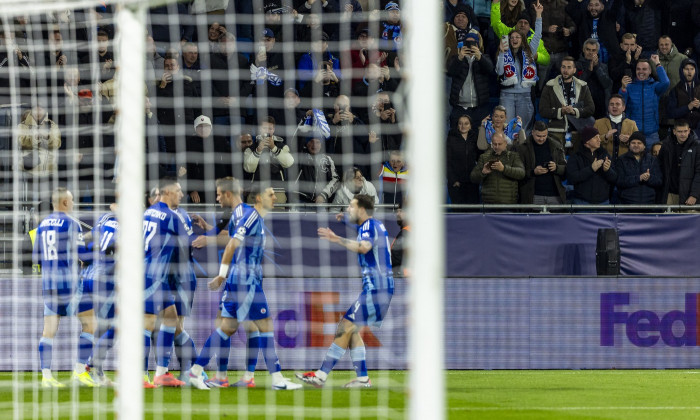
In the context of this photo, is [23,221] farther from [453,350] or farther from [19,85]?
[453,350]

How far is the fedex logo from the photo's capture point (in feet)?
42.6

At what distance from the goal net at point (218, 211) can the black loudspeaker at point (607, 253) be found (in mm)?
2234

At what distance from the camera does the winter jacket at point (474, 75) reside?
14.9 metres

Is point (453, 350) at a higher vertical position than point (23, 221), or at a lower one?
lower

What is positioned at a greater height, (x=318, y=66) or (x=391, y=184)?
(x=318, y=66)

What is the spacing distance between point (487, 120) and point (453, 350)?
3.05 metres

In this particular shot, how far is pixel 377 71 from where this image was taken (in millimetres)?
11211

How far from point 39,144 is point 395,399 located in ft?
14.6

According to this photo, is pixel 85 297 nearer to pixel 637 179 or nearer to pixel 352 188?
pixel 352 188

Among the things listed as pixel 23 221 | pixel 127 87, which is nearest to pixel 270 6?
pixel 23 221

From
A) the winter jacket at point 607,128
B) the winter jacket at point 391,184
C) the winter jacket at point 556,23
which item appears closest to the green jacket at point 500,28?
the winter jacket at point 556,23

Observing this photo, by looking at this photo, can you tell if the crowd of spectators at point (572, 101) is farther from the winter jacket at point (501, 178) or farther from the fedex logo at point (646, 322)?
the fedex logo at point (646, 322)

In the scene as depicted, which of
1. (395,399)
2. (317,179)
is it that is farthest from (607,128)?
(395,399)

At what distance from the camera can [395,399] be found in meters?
10.1
